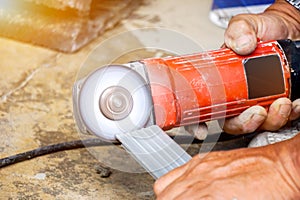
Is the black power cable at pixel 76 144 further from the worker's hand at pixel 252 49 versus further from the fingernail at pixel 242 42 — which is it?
the fingernail at pixel 242 42

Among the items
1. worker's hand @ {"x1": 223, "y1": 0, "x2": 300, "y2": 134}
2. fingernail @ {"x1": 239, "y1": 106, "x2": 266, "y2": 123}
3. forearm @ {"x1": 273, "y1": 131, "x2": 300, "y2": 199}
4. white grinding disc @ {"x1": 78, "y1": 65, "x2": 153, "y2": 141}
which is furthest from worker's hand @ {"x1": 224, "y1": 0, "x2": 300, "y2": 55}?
forearm @ {"x1": 273, "y1": 131, "x2": 300, "y2": 199}

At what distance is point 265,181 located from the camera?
1.27m

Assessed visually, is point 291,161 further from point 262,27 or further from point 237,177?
point 262,27

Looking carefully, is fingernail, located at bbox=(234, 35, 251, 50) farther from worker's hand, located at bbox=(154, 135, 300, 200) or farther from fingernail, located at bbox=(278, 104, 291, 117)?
worker's hand, located at bbox=(154, 135, 300, 200)

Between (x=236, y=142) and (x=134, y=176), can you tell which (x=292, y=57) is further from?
(x=134, y=176)

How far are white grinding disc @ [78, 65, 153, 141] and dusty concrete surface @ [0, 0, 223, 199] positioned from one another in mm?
228

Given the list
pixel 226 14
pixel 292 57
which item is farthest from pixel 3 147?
pixel 226 14

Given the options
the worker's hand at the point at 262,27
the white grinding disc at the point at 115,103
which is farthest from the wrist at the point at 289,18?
the white grinding disc at the point at 115,103

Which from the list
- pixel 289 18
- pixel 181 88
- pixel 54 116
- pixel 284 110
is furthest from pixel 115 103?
pixel 289 18

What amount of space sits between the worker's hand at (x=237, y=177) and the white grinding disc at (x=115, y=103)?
304 millimetres

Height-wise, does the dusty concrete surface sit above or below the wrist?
below

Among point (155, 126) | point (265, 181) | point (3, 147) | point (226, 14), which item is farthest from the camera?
point (226, 14)

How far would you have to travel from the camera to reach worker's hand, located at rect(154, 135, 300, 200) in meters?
1.26

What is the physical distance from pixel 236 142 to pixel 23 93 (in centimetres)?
80
